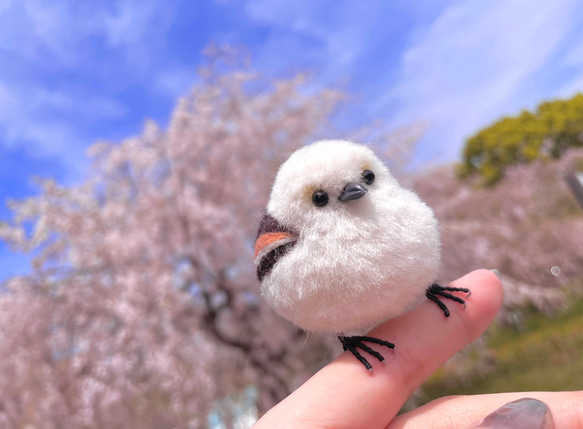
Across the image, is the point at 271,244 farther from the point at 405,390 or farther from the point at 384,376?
the point at 405,390

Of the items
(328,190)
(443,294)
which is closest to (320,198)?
(328,190)

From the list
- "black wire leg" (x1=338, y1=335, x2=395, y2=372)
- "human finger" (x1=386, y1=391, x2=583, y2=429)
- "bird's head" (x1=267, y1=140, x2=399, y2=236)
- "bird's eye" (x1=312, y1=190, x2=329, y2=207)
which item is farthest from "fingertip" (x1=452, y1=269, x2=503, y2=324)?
"bird's eye" (x1=312, y1=190, x2=329, y2=207)

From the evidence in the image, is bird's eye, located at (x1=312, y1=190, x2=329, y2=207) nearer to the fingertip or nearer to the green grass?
the fingertip

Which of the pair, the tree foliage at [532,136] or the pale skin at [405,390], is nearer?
the pale skin at [405,390]

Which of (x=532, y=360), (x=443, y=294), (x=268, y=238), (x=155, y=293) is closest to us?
(x=268, y=238)

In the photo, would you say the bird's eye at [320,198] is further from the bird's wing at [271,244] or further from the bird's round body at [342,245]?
the bird's wing at [271,244]

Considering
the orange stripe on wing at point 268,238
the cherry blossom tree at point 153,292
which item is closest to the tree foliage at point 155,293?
the cherry blossom tree at point 153,292

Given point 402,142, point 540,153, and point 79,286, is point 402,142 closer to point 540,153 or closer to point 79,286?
point 79,286
